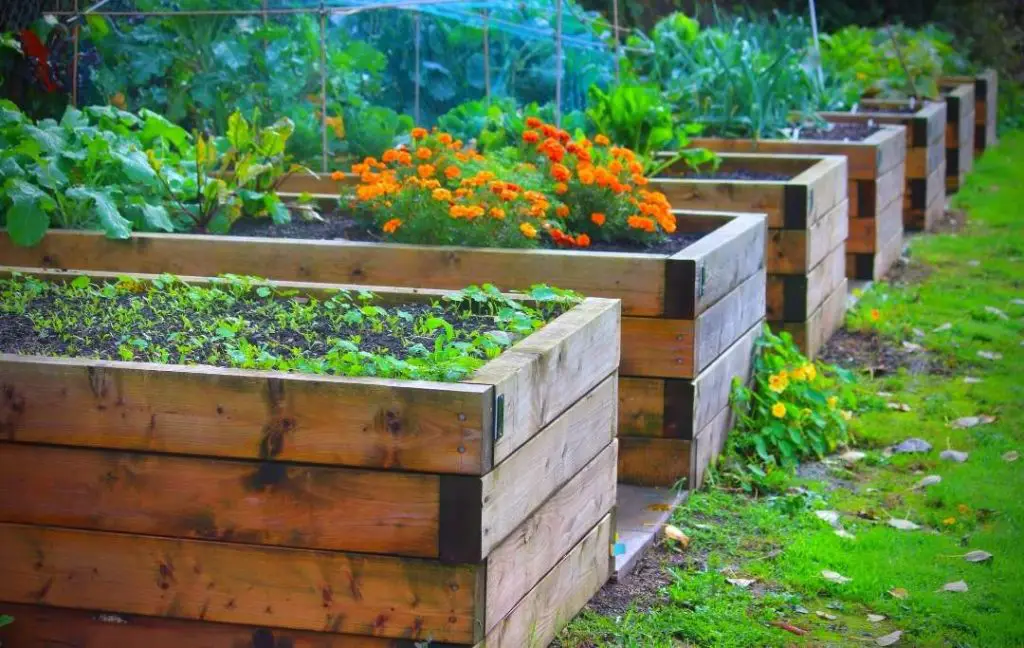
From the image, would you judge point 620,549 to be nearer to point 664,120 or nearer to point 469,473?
point 469,473

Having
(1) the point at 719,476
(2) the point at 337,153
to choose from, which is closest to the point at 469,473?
(1) the point at 719,476

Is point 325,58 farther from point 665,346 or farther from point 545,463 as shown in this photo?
point 545,463

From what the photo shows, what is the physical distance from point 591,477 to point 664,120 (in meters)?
3.26

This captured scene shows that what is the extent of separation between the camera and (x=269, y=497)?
289cm

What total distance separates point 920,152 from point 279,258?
5682mm

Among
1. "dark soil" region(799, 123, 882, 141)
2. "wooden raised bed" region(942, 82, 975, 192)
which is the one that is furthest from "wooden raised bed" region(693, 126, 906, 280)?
"wooden raised bed" region(942, 82, 975, 192)

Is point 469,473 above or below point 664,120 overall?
below

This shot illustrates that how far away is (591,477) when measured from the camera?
3604mm

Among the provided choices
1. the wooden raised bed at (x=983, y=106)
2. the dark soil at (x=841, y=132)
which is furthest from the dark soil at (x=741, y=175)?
the wooden raised bed at (x=983, y=106)

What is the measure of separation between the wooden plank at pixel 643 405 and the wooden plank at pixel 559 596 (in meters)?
0.77

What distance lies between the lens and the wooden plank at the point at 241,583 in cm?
285

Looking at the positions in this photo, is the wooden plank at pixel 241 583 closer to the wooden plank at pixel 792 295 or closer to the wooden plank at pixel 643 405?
the wooden plank at pixel 643 405

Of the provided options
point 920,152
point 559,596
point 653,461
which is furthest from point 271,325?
point 920,152

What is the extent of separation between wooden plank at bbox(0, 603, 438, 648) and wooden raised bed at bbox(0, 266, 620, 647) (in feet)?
0.04
